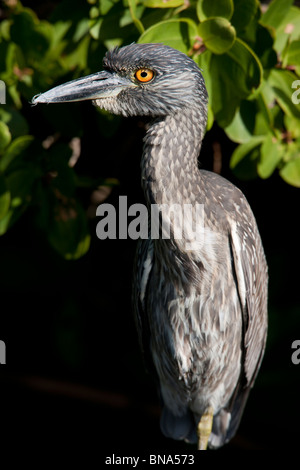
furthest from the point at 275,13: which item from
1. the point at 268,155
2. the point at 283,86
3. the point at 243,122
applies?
the point at 268,155

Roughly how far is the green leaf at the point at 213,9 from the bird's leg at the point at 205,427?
5.01 feet

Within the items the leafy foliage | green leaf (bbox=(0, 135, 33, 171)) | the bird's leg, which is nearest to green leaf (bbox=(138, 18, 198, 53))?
the leafy foliage

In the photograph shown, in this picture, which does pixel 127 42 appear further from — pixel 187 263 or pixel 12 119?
pixel 187 263

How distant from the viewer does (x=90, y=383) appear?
10.7 ft

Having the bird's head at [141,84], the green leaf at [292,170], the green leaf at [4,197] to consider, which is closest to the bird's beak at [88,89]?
the bird's head at [141,84]

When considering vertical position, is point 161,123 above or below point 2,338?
above

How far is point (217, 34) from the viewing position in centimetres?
186

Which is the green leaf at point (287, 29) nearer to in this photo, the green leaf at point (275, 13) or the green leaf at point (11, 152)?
the green leaf at point (275, 13)

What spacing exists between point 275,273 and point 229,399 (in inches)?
31.9

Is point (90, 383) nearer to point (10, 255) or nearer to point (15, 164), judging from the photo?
point (10, 255)

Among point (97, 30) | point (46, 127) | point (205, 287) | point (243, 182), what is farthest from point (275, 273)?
point (97, 30)

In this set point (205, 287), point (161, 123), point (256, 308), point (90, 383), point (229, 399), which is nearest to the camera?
point (161, 123)

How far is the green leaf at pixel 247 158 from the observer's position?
7.38 feet

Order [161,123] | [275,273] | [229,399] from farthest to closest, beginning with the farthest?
[275,273] < [229,399] < [161,123]
